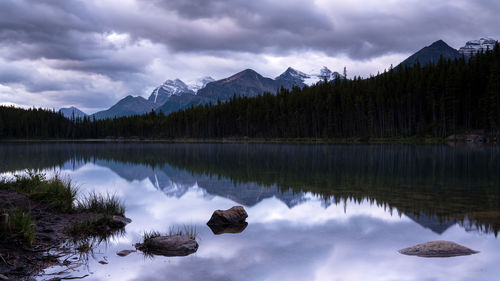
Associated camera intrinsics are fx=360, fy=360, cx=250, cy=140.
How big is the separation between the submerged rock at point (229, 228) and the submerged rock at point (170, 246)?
1.86 meters

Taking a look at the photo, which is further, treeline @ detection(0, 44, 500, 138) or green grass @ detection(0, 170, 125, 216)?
treeline @ detection(0, 44, 500, 138)

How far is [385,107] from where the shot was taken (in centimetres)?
10506

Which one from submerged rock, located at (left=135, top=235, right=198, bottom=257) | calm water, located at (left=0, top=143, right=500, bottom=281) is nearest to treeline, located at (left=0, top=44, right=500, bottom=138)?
calm water, located at (left=0, top=143, right=500, bottom=281)

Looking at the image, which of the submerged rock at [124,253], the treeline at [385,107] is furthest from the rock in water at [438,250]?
the treeline at [385,107]

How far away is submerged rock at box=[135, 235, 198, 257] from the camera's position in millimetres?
9891

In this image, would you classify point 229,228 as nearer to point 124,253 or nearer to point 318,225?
point 318,225

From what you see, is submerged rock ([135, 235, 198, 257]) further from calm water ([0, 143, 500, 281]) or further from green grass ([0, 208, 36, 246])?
green grass ([0, 208, 36, 246])

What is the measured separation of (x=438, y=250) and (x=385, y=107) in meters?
103

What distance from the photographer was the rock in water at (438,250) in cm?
923

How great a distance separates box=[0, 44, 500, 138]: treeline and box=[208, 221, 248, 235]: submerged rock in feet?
269

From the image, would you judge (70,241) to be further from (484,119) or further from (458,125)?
(458,125)

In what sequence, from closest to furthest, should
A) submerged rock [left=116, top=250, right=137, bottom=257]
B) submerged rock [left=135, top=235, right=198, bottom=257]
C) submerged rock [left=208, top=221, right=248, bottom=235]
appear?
submerged rock [left=116, top=250, right=137, bottom=257]
submerged rock [left=135, top=235, right=198, bottom=257]
submerged rock [left=208, top=221, right=248, bottom=235]

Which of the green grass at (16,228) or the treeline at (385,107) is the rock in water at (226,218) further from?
the treeline at (385,107)

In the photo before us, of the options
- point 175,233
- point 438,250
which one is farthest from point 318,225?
point 175,233
